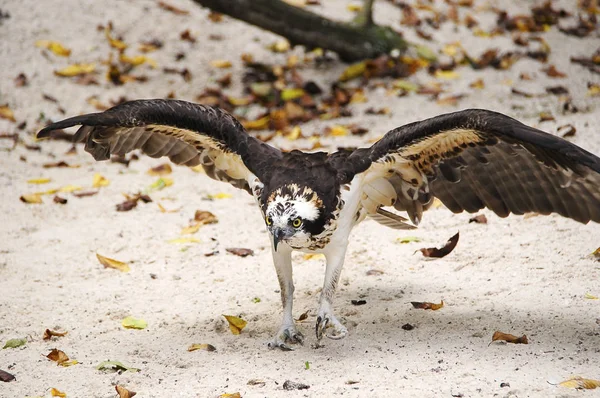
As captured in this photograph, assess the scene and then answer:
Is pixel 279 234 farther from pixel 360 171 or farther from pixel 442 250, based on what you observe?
pixel 442 250

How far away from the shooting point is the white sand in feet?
15.4

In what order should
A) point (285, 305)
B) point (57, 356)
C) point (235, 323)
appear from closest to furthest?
1. point (57, 356)
2. point (285, 305)
3. point (235, 323)

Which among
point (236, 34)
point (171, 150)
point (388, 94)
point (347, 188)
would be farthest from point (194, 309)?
point (236, 34)

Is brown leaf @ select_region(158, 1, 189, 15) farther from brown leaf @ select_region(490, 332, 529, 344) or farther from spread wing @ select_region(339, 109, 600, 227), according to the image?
brown leaf @ select_region(490, 332, 529, 344)

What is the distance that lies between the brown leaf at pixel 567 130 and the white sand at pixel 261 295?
12 centimetres

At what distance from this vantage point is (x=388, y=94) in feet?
33.8

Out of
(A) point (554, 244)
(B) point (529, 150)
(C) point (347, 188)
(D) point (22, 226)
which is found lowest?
(D) point (22, 226)

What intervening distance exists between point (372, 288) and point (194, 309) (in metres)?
1.37

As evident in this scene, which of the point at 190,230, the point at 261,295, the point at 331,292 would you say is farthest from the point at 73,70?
the point at 331,292

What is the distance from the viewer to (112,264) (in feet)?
21.6

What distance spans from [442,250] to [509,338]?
50.1 inches

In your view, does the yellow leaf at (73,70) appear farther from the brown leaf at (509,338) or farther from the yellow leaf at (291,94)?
the brown leaf at (509,338)

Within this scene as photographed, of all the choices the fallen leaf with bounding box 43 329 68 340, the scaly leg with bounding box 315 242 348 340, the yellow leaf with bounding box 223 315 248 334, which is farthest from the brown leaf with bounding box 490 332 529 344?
the fallen leaf with bounding box 43 329 68 340

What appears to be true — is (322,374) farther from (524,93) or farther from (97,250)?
(524,93)
